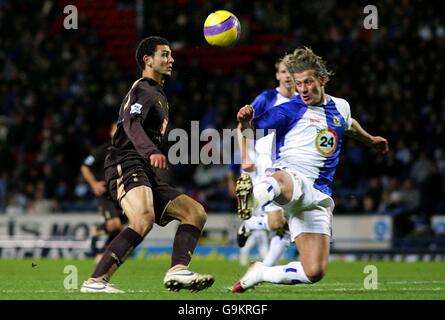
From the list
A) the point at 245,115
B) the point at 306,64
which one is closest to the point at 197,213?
the point at 245,115

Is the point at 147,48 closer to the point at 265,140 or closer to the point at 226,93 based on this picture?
the point at 265,140

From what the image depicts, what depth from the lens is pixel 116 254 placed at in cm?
898

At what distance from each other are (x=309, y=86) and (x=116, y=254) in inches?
88.0

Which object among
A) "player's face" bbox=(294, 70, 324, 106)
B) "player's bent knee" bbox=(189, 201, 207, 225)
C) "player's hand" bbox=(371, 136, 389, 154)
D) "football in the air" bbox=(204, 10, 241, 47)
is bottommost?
"player's bent knee" bbox=(189, 201, 207, 225)

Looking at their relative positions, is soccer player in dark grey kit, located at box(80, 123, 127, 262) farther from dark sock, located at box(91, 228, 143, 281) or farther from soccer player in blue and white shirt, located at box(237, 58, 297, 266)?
dark sock, located at box(91, 228, 143, 281)

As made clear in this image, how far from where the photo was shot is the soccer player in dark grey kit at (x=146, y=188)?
8.90 metres

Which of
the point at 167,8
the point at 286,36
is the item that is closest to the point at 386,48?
the point at 286,36

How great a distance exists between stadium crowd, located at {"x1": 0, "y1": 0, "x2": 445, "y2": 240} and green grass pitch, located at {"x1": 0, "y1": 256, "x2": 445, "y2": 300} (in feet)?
14.2

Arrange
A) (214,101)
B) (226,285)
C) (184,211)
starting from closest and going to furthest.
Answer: (184,211), (226,285), (214,101)

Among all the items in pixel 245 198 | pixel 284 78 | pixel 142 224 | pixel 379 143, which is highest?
pixel 284 78

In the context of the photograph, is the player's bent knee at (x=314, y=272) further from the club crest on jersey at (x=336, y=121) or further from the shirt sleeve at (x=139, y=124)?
the shirt sleeve at (x=139, y=124)

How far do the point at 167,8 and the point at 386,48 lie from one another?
19.2ft

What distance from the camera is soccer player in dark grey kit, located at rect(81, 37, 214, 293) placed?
29.2ft
